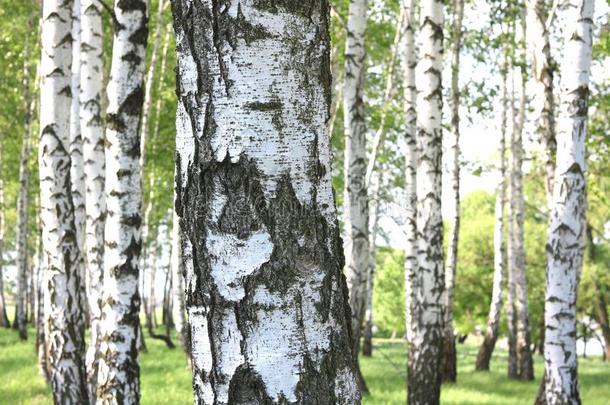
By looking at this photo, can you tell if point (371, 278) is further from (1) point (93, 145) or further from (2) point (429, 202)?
(1) point (93, 145)

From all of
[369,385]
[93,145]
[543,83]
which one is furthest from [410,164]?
[93,145]

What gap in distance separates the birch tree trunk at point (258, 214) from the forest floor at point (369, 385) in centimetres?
850

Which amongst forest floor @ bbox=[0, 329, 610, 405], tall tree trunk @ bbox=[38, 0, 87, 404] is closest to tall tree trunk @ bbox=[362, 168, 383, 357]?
forest floor @ bbox=[0, 329, 610, 405]

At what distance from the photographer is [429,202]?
9.62 metres

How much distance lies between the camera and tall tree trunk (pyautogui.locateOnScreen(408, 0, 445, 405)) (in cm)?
952

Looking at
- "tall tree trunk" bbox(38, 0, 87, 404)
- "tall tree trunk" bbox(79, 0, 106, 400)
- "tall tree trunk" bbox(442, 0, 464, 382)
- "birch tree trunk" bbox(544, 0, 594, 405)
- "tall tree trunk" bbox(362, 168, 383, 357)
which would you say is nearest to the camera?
"birch tree trunk" bbox(544, 0, 594, 405)

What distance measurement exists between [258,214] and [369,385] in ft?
45.3

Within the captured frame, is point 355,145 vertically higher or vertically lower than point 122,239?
higher

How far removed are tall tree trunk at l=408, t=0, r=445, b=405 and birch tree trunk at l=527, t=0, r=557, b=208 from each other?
1.79 metres

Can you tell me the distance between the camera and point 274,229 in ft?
6.14

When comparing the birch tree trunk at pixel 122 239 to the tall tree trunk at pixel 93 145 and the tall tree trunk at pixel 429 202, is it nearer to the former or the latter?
the tall tree trunk at pixel 93 145

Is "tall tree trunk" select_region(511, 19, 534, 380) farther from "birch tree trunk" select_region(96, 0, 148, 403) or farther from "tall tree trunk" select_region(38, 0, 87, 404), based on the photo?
"birch tree trunk" select_region(96, 0, 148, 403)

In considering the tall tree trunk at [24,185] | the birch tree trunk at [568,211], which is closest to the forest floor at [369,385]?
the tall tree trunk at [24,185]

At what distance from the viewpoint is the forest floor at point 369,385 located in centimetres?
1193
